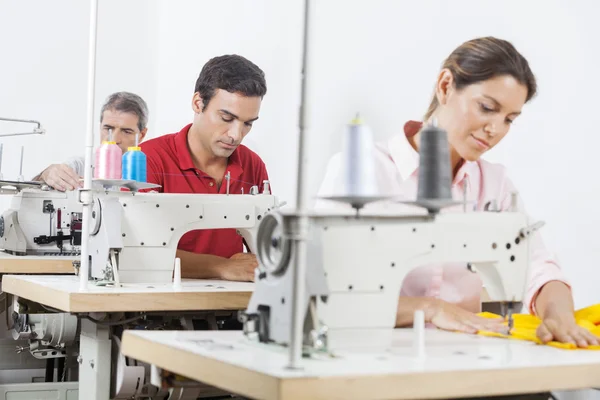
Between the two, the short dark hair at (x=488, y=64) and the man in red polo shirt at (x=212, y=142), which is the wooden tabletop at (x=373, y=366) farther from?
the man in red polo shirt at (x=212, y=142)

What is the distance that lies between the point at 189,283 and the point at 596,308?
152cm

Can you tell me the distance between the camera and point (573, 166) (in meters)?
3.02

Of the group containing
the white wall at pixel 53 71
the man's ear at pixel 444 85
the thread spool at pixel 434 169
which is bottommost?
the thread spool at pixel 434 169

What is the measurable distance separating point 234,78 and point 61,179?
147 cm

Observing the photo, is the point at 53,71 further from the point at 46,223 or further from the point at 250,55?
the point at 46,223

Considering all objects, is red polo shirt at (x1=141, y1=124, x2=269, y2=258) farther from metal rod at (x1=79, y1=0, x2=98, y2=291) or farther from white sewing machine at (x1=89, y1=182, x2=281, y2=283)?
metal rod at (x1=79, y1=0, x2=98, y2=291)

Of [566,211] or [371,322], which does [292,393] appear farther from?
[566,211]

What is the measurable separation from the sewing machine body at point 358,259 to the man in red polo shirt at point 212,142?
1.79 meters

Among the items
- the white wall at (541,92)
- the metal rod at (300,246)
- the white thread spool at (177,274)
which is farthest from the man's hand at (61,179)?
the metal rod at (300,246)

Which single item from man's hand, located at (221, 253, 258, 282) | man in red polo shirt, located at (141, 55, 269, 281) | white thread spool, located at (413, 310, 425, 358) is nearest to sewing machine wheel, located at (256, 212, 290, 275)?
white thread spool, located at (413, 310, 425, 358)

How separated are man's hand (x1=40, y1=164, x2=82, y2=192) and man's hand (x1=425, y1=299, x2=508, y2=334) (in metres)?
2.93

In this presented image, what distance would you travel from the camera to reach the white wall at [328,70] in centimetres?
303

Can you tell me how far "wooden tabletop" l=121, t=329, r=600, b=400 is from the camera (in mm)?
1551

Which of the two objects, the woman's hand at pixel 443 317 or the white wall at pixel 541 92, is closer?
the woman's hand at pixel 443 317
